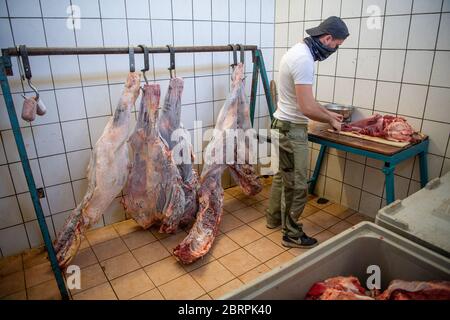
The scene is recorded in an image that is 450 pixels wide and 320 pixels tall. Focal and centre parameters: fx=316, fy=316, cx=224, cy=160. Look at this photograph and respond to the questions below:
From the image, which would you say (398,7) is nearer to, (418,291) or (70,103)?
(418,291)

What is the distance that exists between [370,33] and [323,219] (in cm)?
168

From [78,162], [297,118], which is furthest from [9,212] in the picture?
[297,118]

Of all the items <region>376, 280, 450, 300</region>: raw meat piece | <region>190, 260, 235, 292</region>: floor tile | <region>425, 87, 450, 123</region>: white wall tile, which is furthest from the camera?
<region>425, 87, 450, 123</region>: white wall tile

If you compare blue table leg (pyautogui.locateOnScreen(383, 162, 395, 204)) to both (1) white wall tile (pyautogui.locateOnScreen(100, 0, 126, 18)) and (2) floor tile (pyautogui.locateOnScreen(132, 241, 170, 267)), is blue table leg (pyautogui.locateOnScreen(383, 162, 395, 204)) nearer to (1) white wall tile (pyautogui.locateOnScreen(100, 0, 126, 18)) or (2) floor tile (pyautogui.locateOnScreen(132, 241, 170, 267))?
(2) floor tile (pyautogui.locateOnScreen(132, 241, 170, 267))

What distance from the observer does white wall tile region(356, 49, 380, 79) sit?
2.64 m

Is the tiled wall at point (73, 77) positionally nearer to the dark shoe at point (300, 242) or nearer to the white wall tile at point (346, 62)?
the white wall tile at point (346, 62)

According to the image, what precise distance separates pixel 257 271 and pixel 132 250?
102 cm

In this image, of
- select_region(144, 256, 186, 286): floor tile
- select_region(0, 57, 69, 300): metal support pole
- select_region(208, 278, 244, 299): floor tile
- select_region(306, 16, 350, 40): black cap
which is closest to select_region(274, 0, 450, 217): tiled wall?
select_region(306, 16, 350, 40): black cap

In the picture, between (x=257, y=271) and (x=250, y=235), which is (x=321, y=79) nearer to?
(x=250, y=235)

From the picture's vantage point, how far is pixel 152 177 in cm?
248

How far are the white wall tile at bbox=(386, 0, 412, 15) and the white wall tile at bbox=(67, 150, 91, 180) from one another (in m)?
2.67

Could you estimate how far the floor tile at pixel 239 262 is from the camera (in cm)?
233

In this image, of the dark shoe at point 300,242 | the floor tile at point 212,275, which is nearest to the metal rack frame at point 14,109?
the floor tile at point 212,275
